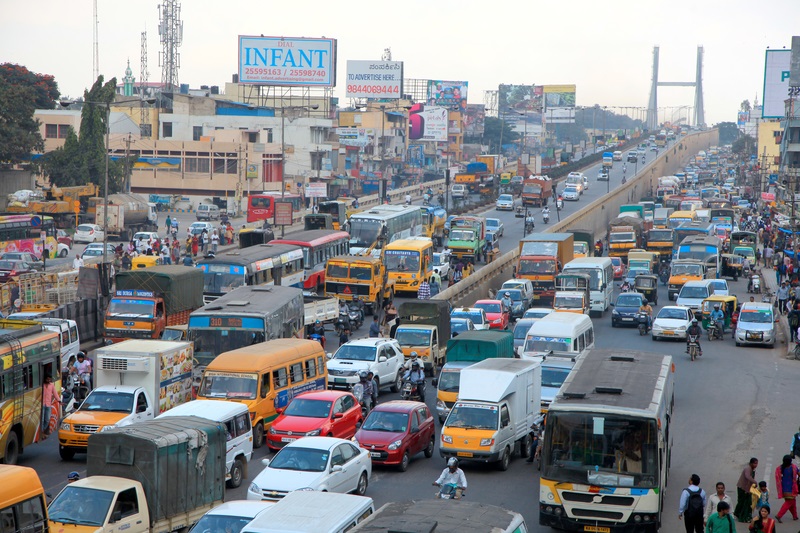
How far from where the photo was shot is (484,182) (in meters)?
96.2

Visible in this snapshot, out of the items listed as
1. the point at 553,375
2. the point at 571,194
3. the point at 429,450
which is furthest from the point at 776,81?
the point at 429,450

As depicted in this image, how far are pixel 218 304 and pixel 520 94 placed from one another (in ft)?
532

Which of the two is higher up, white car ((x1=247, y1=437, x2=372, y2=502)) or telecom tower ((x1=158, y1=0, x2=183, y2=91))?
telecom tower ((x1=158, y1=0, x2=183, y2=91))

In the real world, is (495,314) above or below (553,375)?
below

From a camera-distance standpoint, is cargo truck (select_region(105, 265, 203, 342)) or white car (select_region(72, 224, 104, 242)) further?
white car (select_region(72, 224, 104, 242))

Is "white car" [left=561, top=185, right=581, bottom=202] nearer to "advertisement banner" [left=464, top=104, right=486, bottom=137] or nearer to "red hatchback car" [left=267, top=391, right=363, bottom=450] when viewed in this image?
"advertisement banner" [left=464, top=104, right=486, bottom=137]

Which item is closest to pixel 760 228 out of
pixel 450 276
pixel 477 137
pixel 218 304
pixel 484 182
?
pixel 484 182

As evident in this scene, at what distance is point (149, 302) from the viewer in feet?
103

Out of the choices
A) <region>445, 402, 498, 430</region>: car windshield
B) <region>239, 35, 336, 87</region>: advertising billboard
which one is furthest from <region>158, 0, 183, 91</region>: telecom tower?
<region>445, 402, 498, 430</region>: car windshield

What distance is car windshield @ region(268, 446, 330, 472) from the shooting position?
17.2 metres

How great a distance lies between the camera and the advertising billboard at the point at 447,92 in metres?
164

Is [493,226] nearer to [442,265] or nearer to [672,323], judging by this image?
[442,265]

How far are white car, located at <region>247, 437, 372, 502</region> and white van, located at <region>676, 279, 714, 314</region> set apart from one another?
27873mm

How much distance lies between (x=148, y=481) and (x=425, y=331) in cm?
1649
